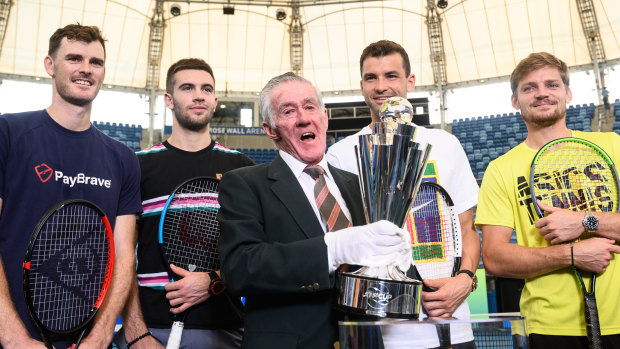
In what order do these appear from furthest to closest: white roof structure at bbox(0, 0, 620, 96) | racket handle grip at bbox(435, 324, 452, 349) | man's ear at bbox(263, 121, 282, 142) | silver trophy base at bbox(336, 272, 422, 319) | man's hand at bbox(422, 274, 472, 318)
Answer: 1. white roof structure at bbox(0, 0, 620, 96)
2. man's ear at bbox(263, 121, 282, 142)
3. man's hand at bbox(422, 274, 472, 318)
4. silver trophy base at bbox(336, 272, 422, 319)
5. racket handle grip at bbox(435, 324, 452, 349)

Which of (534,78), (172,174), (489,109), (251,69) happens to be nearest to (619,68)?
(489,109)

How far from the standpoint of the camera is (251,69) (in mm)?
18844

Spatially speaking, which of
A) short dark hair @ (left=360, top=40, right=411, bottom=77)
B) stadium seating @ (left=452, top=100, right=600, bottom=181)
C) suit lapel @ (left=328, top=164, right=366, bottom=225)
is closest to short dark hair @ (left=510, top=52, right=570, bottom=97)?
short dark hair @ (left=360, top=40, right=411, bottom=77)

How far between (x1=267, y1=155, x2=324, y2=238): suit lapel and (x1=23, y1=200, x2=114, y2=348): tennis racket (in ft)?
2.56

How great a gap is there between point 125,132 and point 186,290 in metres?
17.1

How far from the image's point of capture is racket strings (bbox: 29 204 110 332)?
1.77 metres

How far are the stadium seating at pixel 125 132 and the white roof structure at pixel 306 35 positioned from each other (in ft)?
4.96

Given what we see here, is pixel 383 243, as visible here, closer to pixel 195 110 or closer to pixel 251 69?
pixel 195 110

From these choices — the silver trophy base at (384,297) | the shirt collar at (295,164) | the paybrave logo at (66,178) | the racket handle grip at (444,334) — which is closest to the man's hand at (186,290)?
the paybrave logo at (66,178)

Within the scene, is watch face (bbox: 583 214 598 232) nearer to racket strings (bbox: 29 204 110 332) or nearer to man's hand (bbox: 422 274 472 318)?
man's hand (bbox: 422 274 472 318)

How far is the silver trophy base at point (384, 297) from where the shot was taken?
3.83 feet

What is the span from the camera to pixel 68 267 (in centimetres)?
186

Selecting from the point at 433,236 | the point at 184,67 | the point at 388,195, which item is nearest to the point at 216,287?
the point at 433,236

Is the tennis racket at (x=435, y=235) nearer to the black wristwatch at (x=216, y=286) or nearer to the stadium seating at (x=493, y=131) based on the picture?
the black wristwatch at (x=216, y=286)
